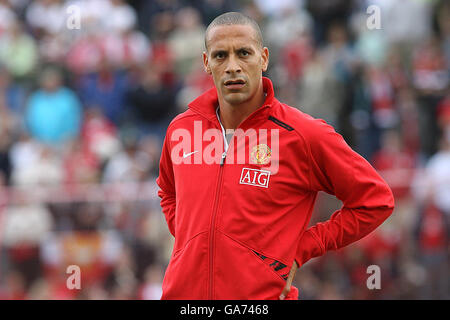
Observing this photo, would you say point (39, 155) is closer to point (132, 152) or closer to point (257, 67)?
point (132, 152)

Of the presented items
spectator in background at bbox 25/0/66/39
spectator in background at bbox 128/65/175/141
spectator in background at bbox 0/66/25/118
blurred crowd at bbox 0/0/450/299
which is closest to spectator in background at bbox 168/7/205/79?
blurred crowd at bbox 0/0/450/299

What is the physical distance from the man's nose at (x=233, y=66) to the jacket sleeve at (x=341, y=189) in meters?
0.49

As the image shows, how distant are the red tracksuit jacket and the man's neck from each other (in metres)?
0.08

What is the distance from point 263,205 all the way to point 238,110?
566mm

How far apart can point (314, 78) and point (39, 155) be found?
13.2 ft

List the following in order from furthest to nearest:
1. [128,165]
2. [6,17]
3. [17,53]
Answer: [6,17] < [17,53] < [128,165]

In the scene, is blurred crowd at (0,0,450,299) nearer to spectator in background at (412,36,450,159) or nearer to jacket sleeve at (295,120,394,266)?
spectator in background at (412,36,450,159)

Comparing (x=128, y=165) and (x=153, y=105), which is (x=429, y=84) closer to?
(x=153, y=105)

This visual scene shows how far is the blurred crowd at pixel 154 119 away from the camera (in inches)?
351

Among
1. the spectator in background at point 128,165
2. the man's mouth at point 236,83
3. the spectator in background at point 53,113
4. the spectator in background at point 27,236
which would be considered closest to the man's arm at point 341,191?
the man's mouth at point 236,83

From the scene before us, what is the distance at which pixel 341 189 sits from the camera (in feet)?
13.4

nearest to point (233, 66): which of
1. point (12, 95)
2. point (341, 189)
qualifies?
point (341, 189)
